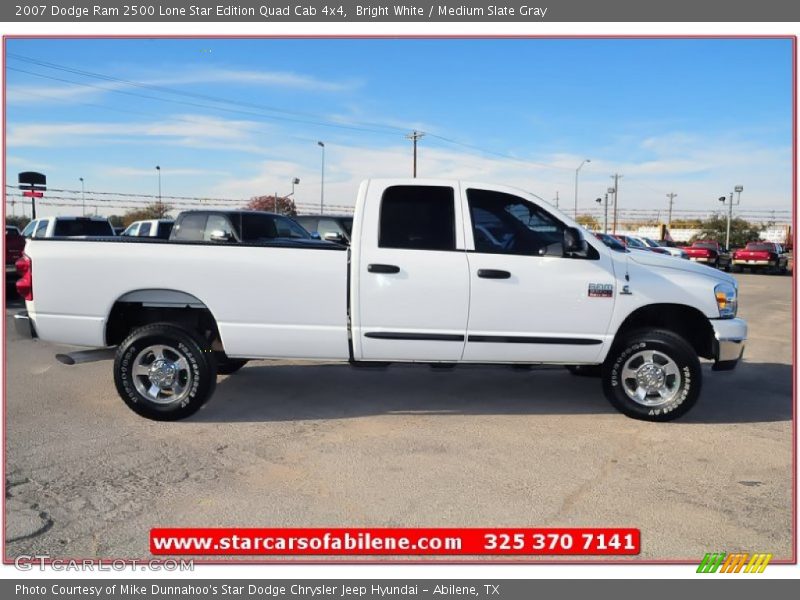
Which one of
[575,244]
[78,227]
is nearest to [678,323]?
[575,244]

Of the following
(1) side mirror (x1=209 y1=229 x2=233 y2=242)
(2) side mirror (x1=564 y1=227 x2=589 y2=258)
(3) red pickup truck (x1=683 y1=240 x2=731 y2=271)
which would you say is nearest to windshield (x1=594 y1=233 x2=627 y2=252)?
(2) side mirror (x1=564 y1=227 x2=589 y2=258)

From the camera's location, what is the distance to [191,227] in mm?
11789

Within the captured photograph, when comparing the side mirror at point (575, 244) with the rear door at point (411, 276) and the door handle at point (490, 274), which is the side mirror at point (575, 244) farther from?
the rear door at point (411, 276)

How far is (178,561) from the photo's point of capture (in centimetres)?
324

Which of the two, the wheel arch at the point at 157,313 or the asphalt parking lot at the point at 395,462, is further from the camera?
the wheel arch at the point at 157,313

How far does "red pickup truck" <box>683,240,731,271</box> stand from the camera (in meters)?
30.0

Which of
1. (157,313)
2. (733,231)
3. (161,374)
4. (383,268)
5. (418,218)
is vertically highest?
(733,231)

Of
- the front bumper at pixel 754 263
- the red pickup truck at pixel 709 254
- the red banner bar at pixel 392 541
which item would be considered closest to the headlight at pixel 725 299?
the red banner bar at pixel 392 541

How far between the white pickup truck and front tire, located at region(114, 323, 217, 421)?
0.01 m

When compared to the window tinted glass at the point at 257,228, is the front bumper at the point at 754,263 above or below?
below

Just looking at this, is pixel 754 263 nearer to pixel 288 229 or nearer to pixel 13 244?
pixel 288 229

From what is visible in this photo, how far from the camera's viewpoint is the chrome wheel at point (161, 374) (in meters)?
5.45

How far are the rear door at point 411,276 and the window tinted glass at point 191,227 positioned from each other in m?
7.06

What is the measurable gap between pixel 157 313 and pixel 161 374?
1.95ft
